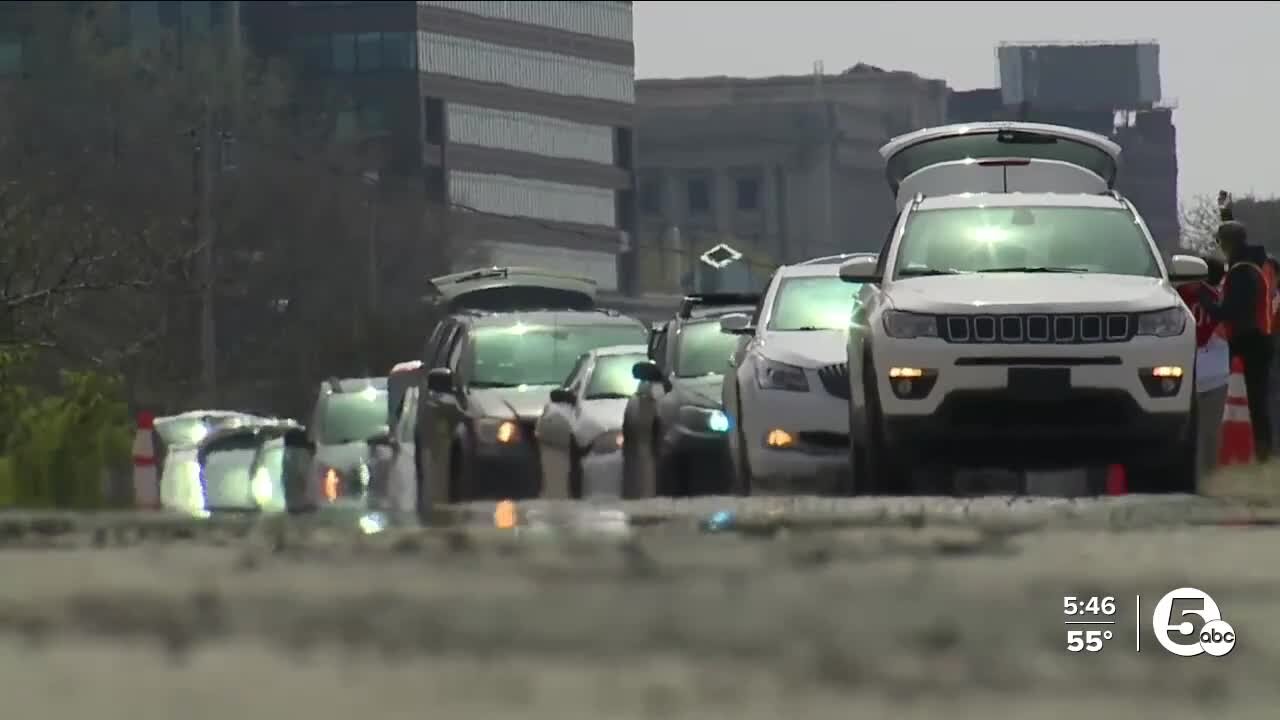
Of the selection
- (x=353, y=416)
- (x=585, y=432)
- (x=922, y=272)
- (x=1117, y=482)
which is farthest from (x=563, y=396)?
(x=353, y=416)

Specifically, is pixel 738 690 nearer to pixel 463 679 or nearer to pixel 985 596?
pixel 463 679

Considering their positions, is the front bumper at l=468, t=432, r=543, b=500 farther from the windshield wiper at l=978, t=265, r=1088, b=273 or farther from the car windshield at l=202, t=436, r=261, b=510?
the car windshield at l=202, t=436, r=261, b=510

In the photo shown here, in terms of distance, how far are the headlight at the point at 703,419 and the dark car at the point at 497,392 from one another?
254cm

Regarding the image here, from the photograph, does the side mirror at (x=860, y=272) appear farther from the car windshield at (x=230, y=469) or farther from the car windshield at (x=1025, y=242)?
the car windshield at (x=230, y=469)

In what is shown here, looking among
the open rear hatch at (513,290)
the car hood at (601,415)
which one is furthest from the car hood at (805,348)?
the open rear hatch at (513,290)

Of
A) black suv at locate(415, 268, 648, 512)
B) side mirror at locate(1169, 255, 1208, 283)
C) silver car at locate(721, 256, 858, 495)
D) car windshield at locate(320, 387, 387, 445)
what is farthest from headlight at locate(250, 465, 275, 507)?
side mirror at locate(1169, 255, 1208, 283)

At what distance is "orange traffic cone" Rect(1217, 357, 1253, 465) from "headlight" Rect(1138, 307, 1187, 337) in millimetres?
4251

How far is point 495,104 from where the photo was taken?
463 ft

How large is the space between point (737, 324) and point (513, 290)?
53.1ft

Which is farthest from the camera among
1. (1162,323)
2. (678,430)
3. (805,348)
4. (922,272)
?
(678,430)

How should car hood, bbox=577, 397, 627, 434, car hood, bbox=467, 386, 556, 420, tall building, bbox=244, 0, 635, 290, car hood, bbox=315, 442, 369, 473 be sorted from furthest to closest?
tall building, bbox=244, 0, 635, 290 → car hood, bbox=315, 442, 369, 473 → car hood, bbox=467, 386, 556, 420 → car hood, bbox=577, 397, 627, 434

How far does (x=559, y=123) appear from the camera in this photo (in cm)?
14738

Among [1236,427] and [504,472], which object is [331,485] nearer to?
[504,472]

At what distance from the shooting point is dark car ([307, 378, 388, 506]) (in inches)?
1082
